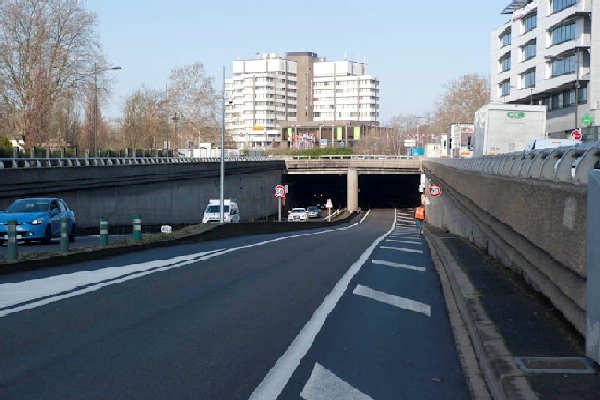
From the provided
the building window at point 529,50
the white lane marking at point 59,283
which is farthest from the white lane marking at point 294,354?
the building window at point 529,50

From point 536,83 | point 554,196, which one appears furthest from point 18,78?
point 554,196

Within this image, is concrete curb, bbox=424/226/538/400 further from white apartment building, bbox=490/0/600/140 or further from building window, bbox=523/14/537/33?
→ building window, bbox=523/14/537/33

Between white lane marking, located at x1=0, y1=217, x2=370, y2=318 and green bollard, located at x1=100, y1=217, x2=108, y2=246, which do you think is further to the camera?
green bollard, located at x1=100, y1=217, x2=108, y2=246

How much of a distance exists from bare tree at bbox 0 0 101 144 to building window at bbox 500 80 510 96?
153 feet

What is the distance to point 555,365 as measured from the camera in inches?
267

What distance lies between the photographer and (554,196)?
1007 centimetres

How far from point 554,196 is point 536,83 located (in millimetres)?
73082

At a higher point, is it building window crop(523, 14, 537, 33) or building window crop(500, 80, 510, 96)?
building window crop(523, 14, 537, 33)

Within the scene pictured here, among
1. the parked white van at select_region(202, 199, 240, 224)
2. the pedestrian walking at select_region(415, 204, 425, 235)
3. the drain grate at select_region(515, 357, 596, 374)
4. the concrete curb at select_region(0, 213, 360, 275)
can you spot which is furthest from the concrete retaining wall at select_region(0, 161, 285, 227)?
the drain grate at select_region(515, 357, 596, 374)

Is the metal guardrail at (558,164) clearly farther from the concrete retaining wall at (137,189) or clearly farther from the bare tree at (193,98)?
the bare tree at (193,98)

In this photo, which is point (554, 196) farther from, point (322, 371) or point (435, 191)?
point (435, 191)

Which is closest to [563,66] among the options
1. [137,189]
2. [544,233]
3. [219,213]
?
[219,213]

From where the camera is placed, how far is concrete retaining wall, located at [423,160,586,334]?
323 inches

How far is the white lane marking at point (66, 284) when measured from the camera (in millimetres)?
11234
